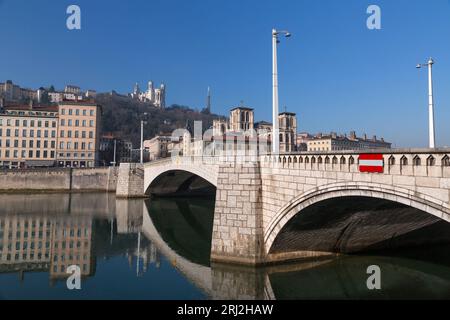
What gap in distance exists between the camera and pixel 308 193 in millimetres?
12328

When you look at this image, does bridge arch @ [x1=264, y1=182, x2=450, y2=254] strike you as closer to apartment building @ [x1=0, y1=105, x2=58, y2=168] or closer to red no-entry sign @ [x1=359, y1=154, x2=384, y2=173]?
red no-entry sign @ [x1=359, y1=154, x2=384, y2=173]

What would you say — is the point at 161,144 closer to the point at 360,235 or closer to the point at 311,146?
the point at 311,146

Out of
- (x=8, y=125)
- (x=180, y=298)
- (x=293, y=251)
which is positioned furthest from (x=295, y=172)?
(x=8, y=125)

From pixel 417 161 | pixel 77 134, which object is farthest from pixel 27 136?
pixel 417 161

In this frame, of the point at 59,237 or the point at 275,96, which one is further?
the point at 59,237

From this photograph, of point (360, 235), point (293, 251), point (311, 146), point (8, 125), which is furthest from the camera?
point (311, 146)

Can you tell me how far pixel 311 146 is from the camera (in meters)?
93.2

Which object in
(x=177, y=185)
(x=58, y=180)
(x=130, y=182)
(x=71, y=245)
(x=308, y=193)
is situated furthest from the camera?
(x=58, y=180)

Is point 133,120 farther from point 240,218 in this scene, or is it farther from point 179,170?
point 240,218

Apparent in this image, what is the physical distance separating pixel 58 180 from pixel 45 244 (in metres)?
29.5

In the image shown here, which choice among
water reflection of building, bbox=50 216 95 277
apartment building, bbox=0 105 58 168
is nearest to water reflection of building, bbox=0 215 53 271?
water reflection of building, bbox=50 216 95 277

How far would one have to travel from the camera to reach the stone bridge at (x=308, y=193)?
8.26 metres

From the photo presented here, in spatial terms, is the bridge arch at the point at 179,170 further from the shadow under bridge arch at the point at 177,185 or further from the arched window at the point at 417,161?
the arched window at the point at 417,161
